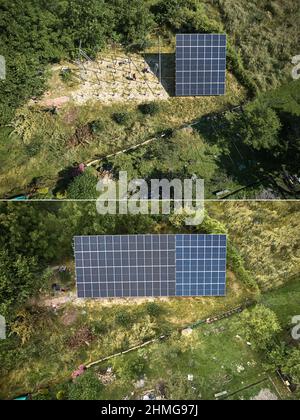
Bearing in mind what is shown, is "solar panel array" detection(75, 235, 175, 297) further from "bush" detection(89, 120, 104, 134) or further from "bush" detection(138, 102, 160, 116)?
"bush" detection(138, 102, 160, 116)

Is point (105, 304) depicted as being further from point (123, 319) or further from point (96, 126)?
point (96, 126)

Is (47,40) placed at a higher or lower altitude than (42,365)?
higher

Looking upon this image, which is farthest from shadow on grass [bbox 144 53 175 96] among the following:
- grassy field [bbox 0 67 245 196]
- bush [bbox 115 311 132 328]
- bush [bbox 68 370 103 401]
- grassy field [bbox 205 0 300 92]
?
bush [bbox 68 370 103 401]

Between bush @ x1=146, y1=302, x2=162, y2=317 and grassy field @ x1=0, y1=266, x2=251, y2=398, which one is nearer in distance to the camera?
grassy field @ x1=0, y1=266, x2=251, y2=398

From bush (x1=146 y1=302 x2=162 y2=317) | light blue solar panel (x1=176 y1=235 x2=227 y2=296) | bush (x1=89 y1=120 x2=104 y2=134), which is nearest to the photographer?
light blue solar panel (x1=176 y1=235 x2=227 y2=296)

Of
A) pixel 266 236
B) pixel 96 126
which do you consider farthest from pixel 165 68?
pixel 266 236
